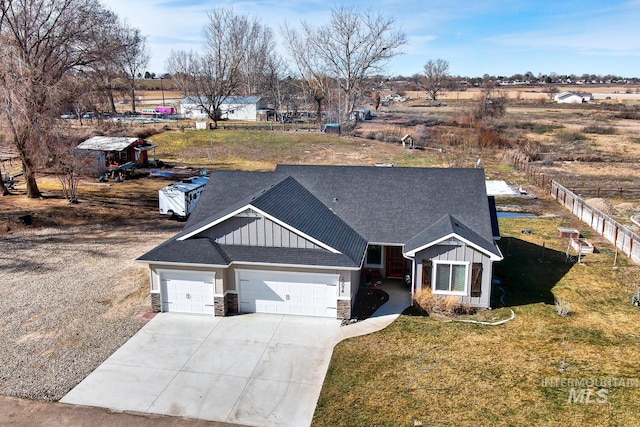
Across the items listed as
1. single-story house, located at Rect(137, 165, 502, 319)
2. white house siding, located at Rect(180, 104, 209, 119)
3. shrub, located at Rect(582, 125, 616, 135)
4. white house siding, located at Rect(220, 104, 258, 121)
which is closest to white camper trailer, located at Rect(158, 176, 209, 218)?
single-story house, located at Rect(137, 165, 502, 319)

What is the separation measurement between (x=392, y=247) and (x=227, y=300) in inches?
260

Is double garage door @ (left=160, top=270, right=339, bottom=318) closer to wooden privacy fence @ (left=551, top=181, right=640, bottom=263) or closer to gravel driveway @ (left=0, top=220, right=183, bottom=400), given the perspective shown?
gravel driveway @ (left=0, top=220, right=183, bottom=400)

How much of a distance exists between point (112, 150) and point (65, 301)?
2508 cm

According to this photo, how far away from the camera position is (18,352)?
1497cm

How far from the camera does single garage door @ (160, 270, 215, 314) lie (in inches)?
675

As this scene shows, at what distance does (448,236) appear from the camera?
54.7 ft

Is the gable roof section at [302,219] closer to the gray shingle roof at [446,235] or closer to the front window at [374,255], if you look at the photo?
the front window at [374,255]

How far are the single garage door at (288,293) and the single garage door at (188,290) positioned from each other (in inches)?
43.2

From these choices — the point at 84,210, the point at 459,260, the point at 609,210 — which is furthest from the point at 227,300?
the point at 609,210

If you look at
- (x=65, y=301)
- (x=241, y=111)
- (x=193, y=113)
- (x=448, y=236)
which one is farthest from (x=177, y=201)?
(x=193, y=113)

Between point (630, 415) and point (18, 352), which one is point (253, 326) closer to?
point (18, 352)

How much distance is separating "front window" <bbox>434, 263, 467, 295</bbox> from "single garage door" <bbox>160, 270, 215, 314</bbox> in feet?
24.8

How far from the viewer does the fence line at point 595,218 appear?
22.5 metres

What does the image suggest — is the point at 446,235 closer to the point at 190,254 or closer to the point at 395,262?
the point at 395,262
